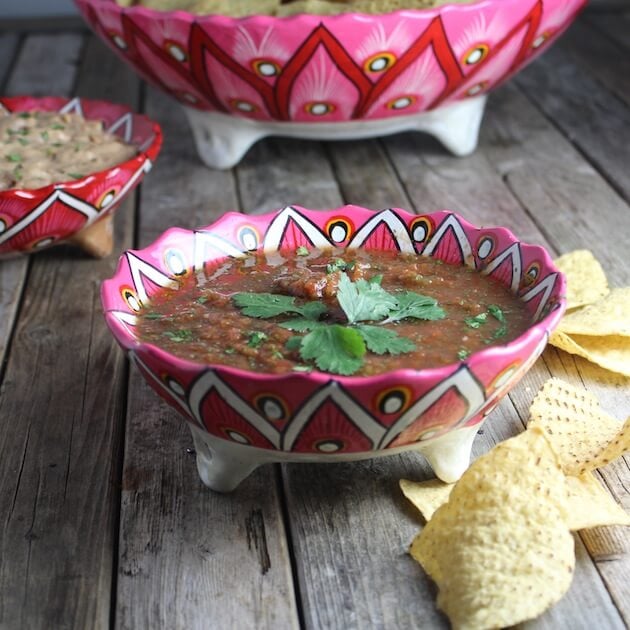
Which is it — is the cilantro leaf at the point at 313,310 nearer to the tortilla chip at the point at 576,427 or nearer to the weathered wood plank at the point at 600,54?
the tortilla chip at the point at 576,427

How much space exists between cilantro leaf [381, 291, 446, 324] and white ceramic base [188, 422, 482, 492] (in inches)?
6.5

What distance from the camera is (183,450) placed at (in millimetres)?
1692

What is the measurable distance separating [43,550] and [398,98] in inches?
57.3

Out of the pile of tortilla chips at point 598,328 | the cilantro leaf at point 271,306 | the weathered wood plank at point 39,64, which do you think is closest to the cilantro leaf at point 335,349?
the cilantro leaf at point 271,306

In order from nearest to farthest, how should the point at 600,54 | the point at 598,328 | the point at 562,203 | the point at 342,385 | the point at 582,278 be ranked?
the point at 342,385
the point at 598,328
the point at 582,278
the point at 562,203
the point at 600,54

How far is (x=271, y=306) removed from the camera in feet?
5.05

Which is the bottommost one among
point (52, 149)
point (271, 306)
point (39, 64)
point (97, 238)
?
point (39, 64)

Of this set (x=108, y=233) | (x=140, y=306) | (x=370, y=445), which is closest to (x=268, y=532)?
(x=370, y=445)

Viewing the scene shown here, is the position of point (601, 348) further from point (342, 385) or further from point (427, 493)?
point (342, 385)

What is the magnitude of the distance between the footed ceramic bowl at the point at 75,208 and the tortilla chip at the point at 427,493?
0.95 meters

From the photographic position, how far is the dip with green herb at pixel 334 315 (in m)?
1.42

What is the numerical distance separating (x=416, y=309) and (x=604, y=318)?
50 cm

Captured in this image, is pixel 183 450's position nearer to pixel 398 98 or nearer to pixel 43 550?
pixel 43 550

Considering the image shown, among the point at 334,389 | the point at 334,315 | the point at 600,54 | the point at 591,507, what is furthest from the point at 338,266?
the point at 600,54
